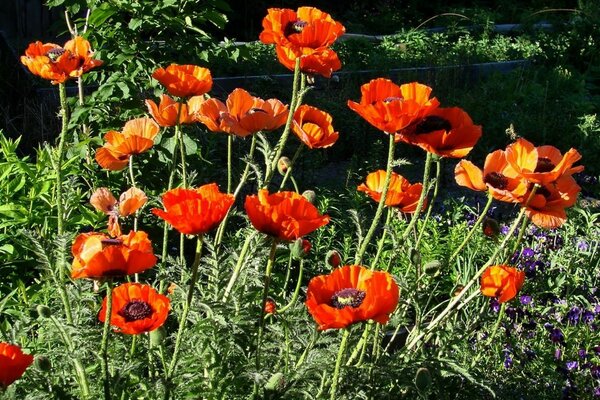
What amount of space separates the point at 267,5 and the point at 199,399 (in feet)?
27.7

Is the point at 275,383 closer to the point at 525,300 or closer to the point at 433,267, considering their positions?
the point at 433,267

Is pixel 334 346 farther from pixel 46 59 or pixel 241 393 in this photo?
pixel 46 59

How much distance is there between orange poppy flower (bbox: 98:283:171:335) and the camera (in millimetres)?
1873

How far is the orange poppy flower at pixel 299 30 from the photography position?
7.34 ft

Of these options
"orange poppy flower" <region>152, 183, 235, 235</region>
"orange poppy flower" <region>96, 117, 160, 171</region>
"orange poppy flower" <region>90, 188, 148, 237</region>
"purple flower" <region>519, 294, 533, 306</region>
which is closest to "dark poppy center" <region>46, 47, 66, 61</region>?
"orange poppy flower" <region>96, 117, 160, 171</region>

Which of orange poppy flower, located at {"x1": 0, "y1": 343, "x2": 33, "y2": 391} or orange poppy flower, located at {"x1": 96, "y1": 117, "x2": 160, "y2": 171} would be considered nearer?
orange poppy flower, located at {"x1": 0, "y1": 343, "x2": 33, "y2": 391}

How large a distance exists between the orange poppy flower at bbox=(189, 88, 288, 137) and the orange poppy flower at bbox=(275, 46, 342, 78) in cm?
12

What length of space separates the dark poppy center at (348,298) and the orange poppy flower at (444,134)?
435mm

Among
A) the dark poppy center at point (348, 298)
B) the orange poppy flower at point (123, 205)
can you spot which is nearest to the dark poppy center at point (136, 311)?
the orange poppy flower at point (123, 205)

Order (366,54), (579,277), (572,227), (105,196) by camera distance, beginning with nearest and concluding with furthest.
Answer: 1. (105,196)
2. (579,277)
3. (572,227)
4. (366,54)

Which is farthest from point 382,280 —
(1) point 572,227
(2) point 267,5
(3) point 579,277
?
(2) point 267,5

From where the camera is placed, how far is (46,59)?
8.10 ft

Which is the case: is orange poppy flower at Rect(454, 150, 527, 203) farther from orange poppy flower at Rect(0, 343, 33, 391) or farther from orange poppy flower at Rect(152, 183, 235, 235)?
orange poppy flower at Rect(0, 343, 33, 391)

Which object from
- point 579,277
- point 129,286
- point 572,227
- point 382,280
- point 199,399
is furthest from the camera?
point 572,227
